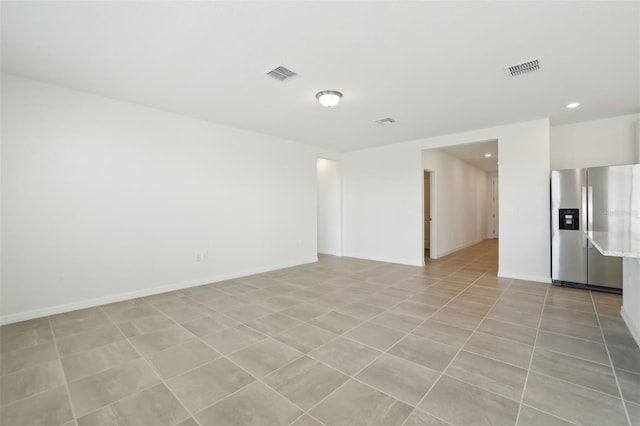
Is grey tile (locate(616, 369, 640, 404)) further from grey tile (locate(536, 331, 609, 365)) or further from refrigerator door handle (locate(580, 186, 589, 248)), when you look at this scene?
refrigerator door handle (locate(580, 186, 589, 248))

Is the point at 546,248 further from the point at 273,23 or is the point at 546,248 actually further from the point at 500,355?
the point at 273,23

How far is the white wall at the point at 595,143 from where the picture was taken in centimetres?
439

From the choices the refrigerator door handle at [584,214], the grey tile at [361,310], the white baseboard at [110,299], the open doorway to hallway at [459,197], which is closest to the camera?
the white baseboard at [110,299]

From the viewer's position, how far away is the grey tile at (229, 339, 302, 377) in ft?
6.94

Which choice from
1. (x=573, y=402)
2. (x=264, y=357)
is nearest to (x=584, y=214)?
(x=573, y=402)

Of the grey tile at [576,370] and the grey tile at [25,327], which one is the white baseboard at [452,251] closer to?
the grey tile at [576,370]

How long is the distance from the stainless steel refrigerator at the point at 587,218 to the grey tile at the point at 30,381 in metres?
6.15

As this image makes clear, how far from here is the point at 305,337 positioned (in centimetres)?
263

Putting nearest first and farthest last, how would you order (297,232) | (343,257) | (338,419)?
(338,419)
(297,232)
(343,257)

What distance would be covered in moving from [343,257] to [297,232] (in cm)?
163

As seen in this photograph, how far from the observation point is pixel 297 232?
6.12 metres

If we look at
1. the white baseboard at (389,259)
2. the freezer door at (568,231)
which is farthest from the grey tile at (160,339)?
the freezer door at (568,231)

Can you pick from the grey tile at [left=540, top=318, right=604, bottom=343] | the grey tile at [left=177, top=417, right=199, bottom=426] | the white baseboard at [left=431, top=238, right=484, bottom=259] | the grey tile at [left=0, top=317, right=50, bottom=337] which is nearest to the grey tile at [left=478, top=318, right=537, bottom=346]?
the grey tile at [left=540, top=318, right=604, bottom=343]

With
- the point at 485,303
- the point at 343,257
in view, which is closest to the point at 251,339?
the point at 485,303
